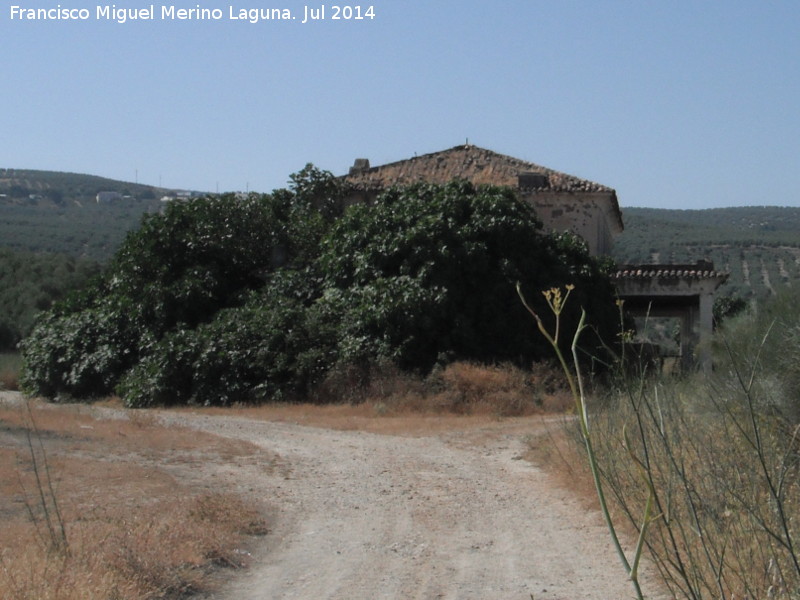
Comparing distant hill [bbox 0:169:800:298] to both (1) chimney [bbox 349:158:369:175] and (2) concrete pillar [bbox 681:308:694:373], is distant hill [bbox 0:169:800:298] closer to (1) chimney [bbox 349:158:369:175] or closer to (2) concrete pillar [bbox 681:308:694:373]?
(2) concrete pillar [bbox 681:308:694:373]

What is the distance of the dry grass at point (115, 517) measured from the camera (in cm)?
598

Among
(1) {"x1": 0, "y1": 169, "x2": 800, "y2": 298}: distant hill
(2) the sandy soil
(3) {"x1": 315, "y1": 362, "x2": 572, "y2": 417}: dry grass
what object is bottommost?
(3) {"x1": 315, "y1": 362, "x2": 572, "y2": 417}: dry grass

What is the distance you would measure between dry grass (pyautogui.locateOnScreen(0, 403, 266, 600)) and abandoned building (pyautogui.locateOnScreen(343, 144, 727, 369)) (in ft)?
51.6

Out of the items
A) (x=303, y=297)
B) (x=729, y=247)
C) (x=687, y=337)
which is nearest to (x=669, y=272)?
(x=687, y=337)

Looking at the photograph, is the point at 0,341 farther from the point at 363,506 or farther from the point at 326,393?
the point at 363,506

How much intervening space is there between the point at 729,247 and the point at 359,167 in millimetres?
42103

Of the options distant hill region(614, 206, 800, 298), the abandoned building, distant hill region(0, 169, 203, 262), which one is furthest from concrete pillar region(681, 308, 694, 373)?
distant hill region(0, 169, 203, 262)

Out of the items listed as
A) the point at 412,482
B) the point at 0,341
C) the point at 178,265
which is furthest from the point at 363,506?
the point at 0,341

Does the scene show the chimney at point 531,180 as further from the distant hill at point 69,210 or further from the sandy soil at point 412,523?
the distant hill at point 69,210

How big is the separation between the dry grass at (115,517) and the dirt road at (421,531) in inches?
16.4

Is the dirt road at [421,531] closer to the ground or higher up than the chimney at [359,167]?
closer to the ground

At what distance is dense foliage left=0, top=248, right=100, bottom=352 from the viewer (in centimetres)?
4769

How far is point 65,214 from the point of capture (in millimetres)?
101125

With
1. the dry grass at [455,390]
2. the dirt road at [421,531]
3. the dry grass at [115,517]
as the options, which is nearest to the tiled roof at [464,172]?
the dry grass at [455,390]
